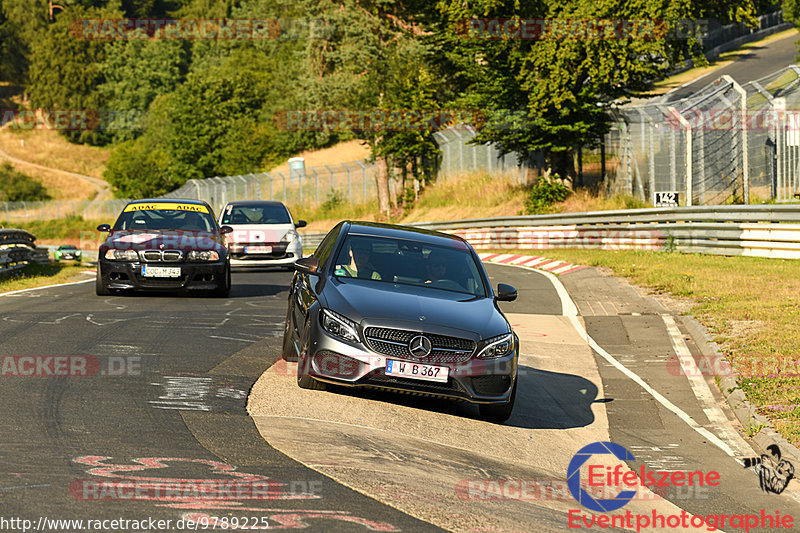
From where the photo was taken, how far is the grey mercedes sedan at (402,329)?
319 inches

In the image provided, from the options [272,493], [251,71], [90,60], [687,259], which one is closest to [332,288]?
[272,493]

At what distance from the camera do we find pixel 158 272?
15727mm

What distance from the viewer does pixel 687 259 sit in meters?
21.4

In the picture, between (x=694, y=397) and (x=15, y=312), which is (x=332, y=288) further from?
(x=15, y=312)

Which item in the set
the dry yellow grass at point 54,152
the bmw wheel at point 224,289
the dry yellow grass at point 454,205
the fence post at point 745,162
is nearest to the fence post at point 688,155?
the fence post at point 745,162

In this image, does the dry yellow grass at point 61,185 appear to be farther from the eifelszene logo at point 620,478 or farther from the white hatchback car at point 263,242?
the eifelszene logo at point 620,478

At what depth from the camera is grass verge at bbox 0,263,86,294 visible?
19.7m

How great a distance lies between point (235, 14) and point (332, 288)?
13930cm

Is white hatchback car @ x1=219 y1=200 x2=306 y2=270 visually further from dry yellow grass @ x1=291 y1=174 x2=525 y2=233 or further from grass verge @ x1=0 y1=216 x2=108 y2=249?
grass verge @ x1=0 y1=216 x2=108 y2=249

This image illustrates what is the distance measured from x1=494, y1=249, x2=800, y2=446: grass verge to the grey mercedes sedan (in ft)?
8.18

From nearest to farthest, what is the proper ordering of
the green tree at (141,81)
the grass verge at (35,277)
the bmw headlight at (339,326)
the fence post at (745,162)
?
the bmw headlight at (339,326)
the grass verge at (35,277)
the fence post at (745,162)
the green tree at (141,81)

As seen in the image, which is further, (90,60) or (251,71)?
(90,60)

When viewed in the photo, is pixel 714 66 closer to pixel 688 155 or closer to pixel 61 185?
pixel 688 155

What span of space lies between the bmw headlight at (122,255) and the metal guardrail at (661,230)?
12.3 m
